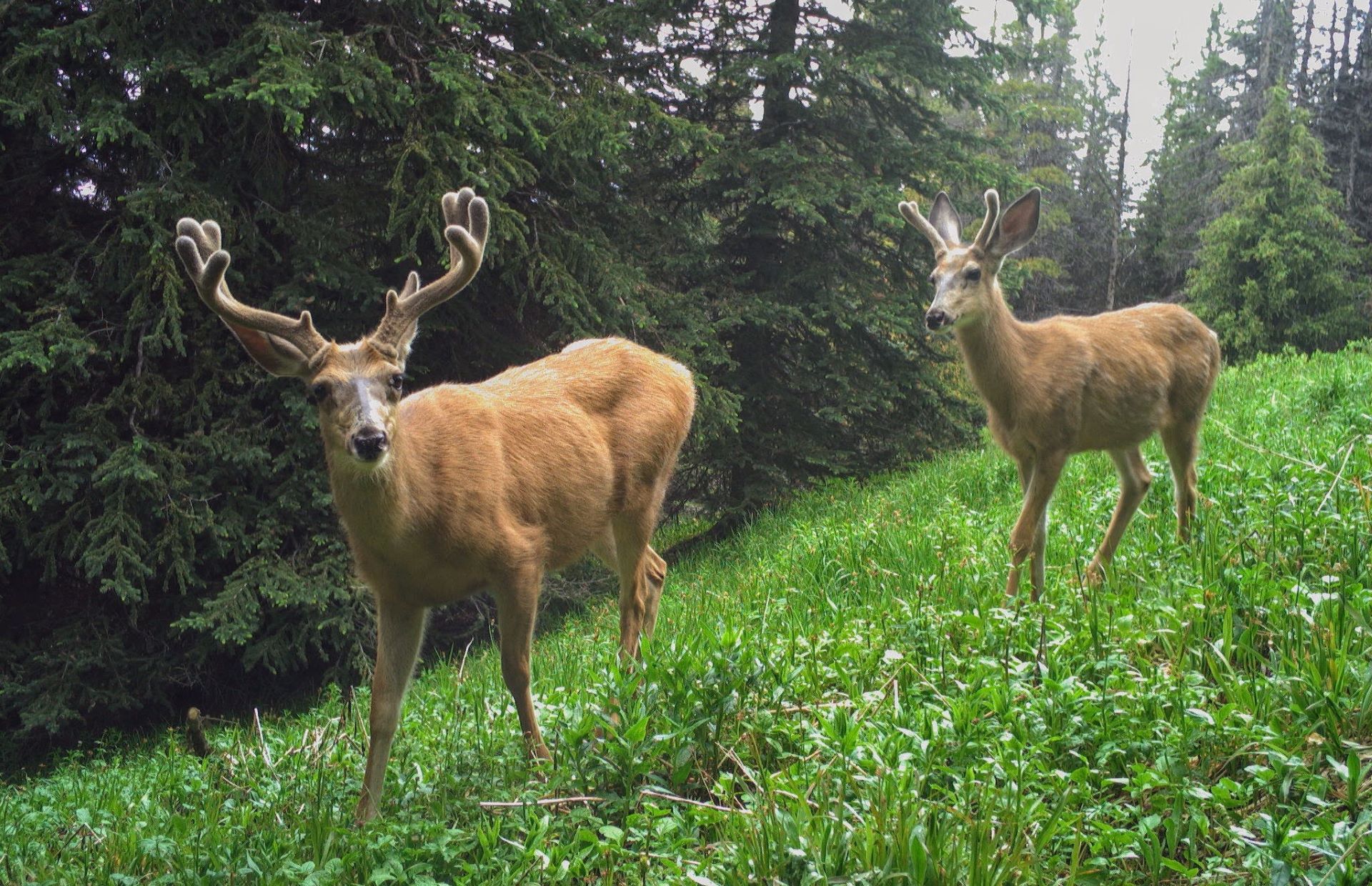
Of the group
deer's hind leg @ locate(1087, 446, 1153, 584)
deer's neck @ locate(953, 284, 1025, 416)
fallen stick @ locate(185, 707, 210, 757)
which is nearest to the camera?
fallen stick @ locate(185, 707, 210, 757)

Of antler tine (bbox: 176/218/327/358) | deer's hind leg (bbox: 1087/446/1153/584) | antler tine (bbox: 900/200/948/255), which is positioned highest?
antler tine (bbox: 900/200/948/255)

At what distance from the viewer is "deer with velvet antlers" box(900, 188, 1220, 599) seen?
5.95m

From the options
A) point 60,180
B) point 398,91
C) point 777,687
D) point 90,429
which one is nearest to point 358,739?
point 777,687

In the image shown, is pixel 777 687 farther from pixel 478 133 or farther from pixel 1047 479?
pixel 478 133

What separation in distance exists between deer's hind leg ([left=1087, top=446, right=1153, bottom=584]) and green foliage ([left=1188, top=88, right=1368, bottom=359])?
2099 centimetres

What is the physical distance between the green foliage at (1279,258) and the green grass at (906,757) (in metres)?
22.1

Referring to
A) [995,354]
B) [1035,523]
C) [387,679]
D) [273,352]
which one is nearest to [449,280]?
[273,352]

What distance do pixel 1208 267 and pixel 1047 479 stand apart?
23.4 m

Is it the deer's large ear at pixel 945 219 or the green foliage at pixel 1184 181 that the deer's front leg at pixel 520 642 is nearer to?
the deer's large ear at pixel 945 219

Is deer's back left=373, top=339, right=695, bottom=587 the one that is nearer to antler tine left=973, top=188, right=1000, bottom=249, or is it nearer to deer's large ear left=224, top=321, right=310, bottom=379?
deer's large ear left=224, top=321, right=310, bottom=379

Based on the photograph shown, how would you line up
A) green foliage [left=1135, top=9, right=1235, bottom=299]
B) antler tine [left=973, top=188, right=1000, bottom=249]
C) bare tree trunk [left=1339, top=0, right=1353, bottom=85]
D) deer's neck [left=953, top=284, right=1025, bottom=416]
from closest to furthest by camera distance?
1. deer's neck [left=953, top=284, right=1025, bottom=416]
2. antler tine [left=973, top=188, right=1000, bottom=249]
3. green foliage [left=1135, top=9, right=1235, bottom=299]
4. bare tree trunk [left=1339, top=0, right=1353, bottom=85]

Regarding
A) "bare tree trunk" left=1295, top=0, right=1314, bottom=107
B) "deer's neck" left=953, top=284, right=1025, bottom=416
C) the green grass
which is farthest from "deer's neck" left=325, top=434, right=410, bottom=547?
"bare tree trunk" left=1295, top=0, right=1314, bottom=107

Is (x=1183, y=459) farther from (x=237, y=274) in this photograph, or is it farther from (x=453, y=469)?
(x=237, y=274)

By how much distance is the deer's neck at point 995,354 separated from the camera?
6113mm
